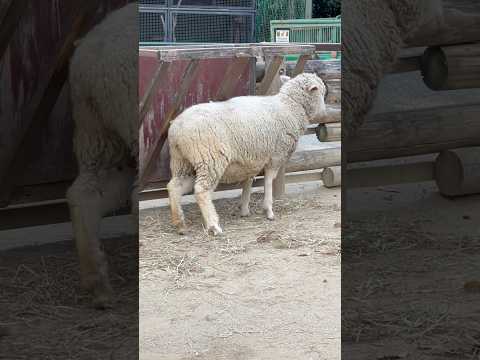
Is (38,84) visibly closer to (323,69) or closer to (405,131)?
(405,131)

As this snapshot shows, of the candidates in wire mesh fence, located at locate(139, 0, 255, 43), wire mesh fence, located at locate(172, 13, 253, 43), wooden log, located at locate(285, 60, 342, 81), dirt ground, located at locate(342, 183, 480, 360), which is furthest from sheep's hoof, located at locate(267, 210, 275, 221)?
wire mesh fence, located at locate(172, 13, 253, 43)

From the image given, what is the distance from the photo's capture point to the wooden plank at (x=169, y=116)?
4148mm

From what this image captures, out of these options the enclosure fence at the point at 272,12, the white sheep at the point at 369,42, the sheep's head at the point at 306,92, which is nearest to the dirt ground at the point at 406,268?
the white sheep at the point at 369,42

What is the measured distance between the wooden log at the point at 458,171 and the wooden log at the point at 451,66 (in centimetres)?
13

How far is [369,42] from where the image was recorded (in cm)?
103

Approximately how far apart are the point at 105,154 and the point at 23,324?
0.24m

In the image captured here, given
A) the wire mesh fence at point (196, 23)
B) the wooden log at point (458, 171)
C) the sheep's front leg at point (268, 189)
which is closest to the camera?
the wooden log at point (458, 171)

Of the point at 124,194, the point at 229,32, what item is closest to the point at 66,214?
the point at 124,194

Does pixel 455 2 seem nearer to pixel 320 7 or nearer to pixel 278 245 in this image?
pixel 278 245

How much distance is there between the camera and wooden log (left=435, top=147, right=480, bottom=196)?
4.06 ft

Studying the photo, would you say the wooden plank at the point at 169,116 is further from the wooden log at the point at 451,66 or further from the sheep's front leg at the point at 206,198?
the wooden log at the point at 451,66

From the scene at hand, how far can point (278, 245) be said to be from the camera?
3.68m

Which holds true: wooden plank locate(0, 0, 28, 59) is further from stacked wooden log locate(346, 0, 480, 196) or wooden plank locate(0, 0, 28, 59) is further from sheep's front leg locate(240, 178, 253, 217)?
sheep's front leg locate(240, 178, 253, 217)

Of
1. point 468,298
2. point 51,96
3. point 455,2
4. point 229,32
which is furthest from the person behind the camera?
point 229,32
